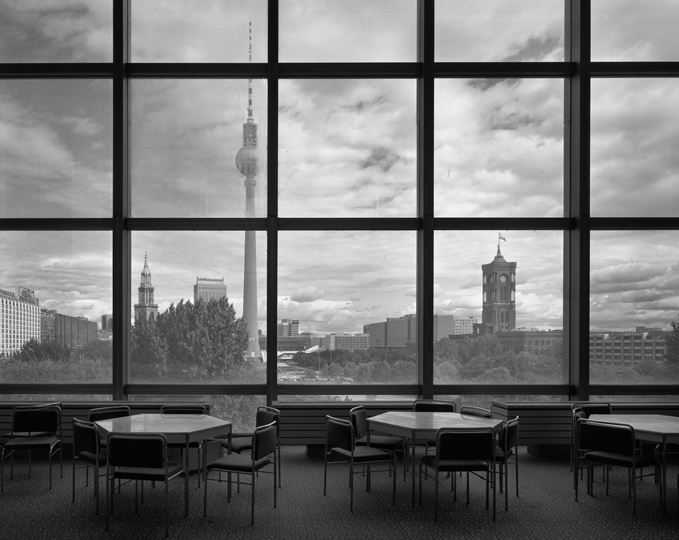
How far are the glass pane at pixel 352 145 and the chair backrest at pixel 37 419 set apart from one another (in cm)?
397

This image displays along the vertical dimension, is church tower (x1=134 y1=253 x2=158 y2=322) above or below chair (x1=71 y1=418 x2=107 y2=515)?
above

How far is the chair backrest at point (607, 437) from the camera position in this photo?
5156 mm

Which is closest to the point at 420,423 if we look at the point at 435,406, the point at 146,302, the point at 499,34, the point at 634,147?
the point at 435,406

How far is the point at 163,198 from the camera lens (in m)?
7.86

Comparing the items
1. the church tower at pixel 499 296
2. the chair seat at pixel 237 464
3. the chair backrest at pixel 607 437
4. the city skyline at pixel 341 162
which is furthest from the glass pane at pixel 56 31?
the chair backrest at pixel 607 437

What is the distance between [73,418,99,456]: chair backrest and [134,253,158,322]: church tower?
2.53 meters

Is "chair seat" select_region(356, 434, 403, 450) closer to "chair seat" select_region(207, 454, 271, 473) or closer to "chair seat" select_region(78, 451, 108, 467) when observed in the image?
"chair seat" select_region(207, 454, 271, 473)

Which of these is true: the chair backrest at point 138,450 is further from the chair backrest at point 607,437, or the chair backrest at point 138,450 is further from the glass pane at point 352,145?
the glass pane at point 352,145

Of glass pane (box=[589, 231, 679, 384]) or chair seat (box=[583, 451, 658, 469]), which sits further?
glass pane (box=[589, 231, 679, 384])

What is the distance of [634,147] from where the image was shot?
7.84m

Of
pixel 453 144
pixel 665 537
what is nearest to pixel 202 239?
pixel 453 144

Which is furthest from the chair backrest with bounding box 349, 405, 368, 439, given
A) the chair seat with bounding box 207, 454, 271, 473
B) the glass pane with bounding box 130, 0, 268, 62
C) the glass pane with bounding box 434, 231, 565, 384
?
the glass pane with bounding box 130, 0, 268, 62

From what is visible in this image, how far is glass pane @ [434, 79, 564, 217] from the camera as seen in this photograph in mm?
7840

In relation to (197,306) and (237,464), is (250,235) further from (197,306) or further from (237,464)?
(237,464)
